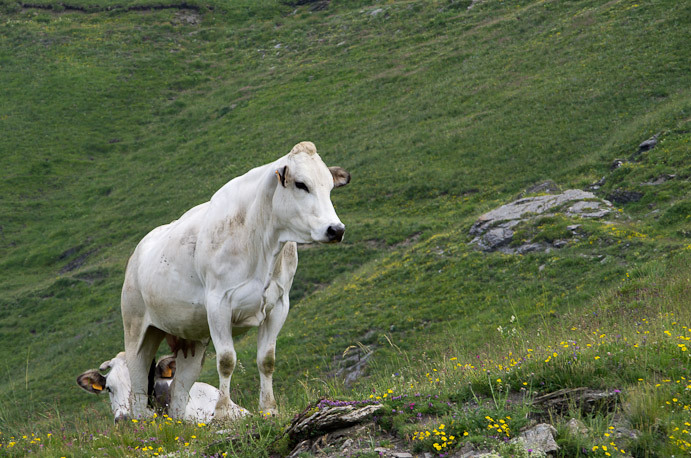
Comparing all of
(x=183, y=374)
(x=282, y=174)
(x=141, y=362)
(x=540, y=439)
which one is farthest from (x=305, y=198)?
(x=141, y=362)

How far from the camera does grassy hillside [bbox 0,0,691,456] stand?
20.5 metres

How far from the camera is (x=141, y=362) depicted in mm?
8805

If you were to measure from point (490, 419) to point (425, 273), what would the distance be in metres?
21.1

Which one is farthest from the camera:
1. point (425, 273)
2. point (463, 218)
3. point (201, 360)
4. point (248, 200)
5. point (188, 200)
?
point (188, 200)

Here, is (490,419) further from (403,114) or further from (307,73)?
(307,73)

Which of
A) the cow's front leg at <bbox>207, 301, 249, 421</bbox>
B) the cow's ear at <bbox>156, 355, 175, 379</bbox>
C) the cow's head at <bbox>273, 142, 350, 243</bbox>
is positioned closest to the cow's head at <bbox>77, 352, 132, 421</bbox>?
the cow's ear at <bbox>156, 355, 175, 379</bbox>

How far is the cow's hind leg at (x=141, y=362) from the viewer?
28.5 feet

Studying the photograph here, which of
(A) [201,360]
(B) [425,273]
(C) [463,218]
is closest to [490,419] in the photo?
(A) [201,360]

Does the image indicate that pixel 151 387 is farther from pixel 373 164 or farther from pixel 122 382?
pixel 373 164

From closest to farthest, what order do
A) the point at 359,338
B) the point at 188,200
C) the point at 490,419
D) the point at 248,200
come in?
the point at 490,419, the point at 248,200, the point at 359,338, the point at 188,200

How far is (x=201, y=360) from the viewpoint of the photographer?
872cm

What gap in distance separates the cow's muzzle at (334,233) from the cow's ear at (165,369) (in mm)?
3981

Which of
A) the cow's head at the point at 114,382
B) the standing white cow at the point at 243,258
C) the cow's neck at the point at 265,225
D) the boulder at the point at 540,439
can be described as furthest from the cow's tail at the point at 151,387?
the boulder at the point at 540,439

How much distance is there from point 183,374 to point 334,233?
3.49 m
